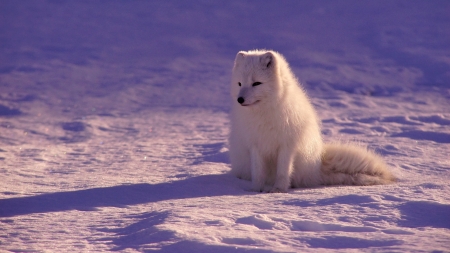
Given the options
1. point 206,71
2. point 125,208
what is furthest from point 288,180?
point 206,71

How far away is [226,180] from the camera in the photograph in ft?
15.9

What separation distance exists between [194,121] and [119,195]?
4034 mm

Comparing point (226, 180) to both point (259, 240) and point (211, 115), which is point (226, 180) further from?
point (211, 115)

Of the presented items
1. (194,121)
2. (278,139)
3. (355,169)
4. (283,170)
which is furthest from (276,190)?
(194,121)

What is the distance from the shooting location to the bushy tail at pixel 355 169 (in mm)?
4749

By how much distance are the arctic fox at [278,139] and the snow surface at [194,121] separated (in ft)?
0.87

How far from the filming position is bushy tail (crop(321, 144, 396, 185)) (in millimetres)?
4749

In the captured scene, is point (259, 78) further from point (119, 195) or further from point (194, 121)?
point (194, 121)

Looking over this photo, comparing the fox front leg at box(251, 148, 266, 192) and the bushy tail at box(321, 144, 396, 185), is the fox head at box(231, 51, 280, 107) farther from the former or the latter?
the bushy tail at box(321, 144, 396, 185)

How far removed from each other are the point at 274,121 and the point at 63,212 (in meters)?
1.74

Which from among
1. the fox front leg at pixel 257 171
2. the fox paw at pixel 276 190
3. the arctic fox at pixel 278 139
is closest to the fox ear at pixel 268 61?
the arctic fox at pixel 278 139

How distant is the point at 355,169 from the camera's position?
15.8ft

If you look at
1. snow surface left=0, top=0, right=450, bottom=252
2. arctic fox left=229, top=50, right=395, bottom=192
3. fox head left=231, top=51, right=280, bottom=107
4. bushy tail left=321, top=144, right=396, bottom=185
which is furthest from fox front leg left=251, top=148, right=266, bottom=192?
bushy tail left=321, top=144, right=396, bottom=185

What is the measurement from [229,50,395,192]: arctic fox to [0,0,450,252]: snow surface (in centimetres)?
27
